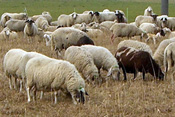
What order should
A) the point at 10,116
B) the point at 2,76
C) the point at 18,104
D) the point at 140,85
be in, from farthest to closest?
the point at 2,76, the point at 140,85, the point at 18,104, the point at 10,116

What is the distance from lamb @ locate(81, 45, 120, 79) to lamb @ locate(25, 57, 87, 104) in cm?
196

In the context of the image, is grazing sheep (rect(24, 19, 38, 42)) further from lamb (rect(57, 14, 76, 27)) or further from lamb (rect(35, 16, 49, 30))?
lamb (rect(57, 14, 76, 27))

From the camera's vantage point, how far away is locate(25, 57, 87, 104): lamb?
23.8 feet

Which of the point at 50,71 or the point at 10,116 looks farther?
the point at 50,71

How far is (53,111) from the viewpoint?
6.84m

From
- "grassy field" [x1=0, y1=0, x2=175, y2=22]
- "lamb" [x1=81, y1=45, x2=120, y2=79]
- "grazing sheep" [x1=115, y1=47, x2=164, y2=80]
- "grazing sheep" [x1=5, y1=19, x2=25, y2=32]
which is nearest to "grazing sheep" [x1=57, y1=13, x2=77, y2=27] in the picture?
"grazing sheep" [x1=5, y1=19, x2=25, y2=32]

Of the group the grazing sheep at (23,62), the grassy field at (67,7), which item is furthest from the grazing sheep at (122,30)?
the grassy field at (67,7)

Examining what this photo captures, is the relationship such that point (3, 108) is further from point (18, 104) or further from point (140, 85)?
point (140, 85)

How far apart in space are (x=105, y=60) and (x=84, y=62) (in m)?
0.74

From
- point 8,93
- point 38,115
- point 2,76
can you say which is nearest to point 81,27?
point 2,76

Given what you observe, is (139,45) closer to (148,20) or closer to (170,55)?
(170,55)

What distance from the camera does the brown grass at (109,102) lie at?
6746 millimetres

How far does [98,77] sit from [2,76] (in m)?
2.44

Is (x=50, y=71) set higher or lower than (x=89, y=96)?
higher
